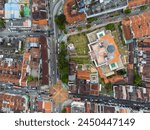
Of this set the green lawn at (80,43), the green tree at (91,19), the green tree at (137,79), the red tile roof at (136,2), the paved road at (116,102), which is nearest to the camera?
the red tile roof at (136,2)

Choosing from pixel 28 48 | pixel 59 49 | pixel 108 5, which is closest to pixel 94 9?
pixel 108 5

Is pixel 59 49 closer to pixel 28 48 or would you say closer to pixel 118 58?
pixel 28 48

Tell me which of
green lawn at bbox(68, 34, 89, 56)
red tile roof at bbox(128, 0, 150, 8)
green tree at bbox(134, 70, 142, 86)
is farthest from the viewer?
green lawn at bbox(68, 34, 89, 56)

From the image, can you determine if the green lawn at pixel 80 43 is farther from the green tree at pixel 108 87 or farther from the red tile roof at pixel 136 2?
the red tile roof at pixel 136 2

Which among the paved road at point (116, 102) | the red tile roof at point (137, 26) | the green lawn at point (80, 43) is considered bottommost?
the paved road at point (116, 102)

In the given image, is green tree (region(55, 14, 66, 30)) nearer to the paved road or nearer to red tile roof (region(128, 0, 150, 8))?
red tile roof (region(128, 0, 150, 8))

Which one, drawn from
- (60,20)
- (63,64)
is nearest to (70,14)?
(60,20)

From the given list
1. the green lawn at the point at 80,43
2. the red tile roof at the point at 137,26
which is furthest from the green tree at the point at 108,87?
the red tile roof at the point at 137,26

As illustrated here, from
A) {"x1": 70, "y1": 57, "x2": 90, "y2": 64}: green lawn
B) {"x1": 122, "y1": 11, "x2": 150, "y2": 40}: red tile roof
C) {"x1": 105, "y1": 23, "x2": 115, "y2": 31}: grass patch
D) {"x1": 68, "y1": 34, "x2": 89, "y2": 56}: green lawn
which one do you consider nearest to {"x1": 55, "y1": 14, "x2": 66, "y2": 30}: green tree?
{"x1": 68, "y1": 34, "x2": 89, "y2": 56}: green lawn

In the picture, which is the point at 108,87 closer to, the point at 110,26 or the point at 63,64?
the point at 63,64
